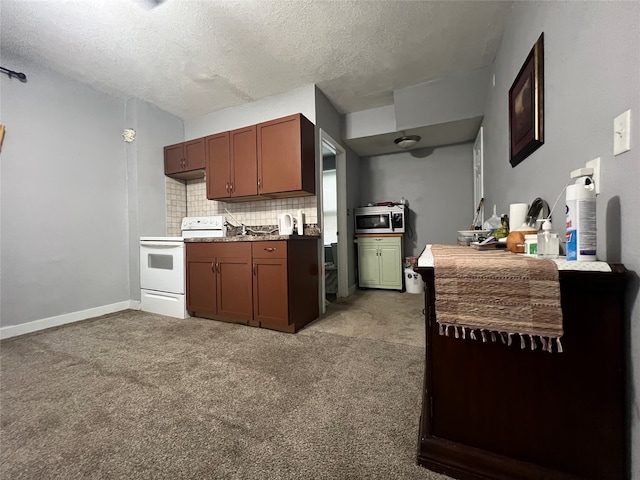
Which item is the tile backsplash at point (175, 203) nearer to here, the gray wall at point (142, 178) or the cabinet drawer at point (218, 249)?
the gray wall at point (142, 178)

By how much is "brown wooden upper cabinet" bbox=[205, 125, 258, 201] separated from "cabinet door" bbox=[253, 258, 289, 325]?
0.96 metres

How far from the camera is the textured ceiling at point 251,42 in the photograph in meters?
1.88

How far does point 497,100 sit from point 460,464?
2.74m

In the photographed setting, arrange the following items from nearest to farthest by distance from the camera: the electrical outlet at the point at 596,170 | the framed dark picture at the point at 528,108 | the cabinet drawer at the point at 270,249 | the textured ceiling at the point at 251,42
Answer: the electrical outlet at the point at 596,170 → the framed dark picture at the point at 528,108 → the textured ceiling at the point at 251,42 → the cabinet drawer at the point at 270,249

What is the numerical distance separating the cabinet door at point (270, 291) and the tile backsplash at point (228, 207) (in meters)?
0.83

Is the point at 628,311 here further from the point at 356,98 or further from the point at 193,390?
the point at 356,98

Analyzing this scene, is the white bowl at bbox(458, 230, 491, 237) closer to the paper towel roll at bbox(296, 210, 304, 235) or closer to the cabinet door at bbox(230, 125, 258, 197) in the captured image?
the paper towel roll at bbox(296, 210, 304, 235)

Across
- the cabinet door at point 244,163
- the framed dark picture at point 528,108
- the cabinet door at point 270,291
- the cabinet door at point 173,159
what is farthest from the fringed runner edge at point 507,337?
the cabinet door at point 173,159

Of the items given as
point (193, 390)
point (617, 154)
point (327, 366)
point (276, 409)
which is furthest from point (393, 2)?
point (193, 390)

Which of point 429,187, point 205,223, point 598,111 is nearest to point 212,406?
point 598,111

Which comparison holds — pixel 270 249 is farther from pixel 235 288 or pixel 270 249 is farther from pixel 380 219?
pixel 380 219

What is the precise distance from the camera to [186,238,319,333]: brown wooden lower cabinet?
2.33 m

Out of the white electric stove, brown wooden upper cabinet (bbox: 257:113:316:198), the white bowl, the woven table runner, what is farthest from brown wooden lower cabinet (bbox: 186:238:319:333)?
the woven table runner

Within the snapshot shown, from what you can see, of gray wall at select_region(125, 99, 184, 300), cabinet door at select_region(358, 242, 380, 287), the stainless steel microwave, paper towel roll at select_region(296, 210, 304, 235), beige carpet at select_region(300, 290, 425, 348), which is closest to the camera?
beige carpet at select_region(300, 290, 425, 348)
